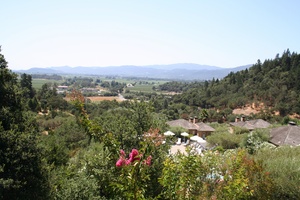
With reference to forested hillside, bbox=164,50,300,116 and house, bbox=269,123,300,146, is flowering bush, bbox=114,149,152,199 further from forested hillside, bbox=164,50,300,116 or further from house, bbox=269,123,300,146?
forested hillside, bbox=164,50,300,116

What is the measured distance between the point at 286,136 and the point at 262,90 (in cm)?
3243

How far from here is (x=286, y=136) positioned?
20172 millimetres

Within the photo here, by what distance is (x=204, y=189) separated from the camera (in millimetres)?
8203

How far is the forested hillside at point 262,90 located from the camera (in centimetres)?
4503

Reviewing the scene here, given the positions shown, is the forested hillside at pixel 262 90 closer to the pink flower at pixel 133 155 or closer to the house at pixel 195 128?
the house at pixel 195 128

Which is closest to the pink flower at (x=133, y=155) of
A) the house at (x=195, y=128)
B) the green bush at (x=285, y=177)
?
the green bush at (x=285, y=177)

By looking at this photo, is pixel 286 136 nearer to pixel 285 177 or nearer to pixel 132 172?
pixel 285 177

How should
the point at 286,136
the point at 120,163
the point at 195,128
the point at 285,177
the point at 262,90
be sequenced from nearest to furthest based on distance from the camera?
1. the point at 120,163
2. the point at 285,177
3. the point at 286,136
4. the point at 195,128
5. the point at 262,90

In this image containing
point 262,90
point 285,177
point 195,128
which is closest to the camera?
point 285,177

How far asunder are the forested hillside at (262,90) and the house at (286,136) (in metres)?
24.1

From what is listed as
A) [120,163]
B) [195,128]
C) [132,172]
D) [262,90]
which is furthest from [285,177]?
[262,90]

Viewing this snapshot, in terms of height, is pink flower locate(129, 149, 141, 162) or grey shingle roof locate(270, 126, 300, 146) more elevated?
pink flower locate(129, 149, 141, 162)

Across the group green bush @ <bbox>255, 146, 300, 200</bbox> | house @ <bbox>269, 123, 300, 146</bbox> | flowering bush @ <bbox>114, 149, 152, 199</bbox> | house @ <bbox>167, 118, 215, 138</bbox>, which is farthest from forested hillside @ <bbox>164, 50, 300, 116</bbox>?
flowering bush @ <bbox>114, 149, 152, 199</bbox>

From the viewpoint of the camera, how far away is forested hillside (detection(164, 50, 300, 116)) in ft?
148
